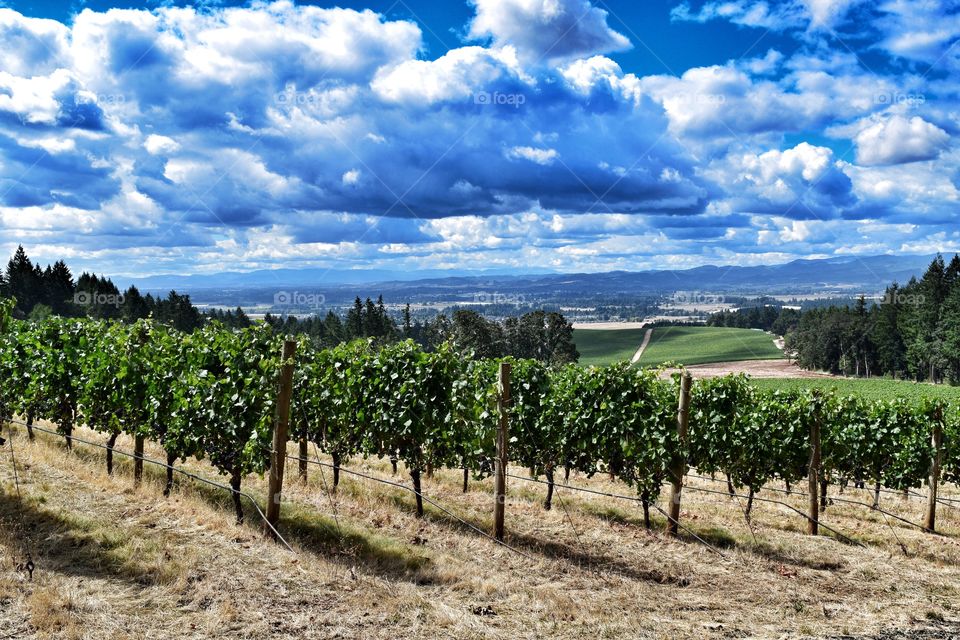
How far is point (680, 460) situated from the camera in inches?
458

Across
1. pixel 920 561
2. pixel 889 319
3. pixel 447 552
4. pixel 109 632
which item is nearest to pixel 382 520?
pixel 447 552

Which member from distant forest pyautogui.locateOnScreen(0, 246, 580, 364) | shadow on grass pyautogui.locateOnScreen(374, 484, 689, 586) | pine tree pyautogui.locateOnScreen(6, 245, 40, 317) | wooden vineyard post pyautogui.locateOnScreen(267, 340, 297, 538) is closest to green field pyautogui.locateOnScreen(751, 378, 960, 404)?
distant forest pyautogui.locateOnScreen(0, 246, 580, 364)

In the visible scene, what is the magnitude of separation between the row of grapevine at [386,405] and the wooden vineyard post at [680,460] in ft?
0.50

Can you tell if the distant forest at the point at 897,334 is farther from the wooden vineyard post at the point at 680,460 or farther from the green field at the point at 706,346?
the wooden vineyard post at the point at 680,460

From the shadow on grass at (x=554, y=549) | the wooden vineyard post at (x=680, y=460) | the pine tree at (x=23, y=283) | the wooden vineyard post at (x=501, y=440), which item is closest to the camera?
the shadow on grass at (x=554, y=549)

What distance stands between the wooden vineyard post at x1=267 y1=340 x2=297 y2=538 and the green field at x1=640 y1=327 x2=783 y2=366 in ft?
326

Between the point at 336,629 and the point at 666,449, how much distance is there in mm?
7190

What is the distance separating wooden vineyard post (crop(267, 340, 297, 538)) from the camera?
8.93 meters

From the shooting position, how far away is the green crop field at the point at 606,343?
122975 mm

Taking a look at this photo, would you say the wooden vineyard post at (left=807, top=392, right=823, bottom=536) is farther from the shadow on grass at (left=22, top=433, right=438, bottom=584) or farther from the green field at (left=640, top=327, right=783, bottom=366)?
the green field at (left=640, top=327, right=783, bottom=366)

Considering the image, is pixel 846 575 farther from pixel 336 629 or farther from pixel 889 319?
pixel 889 319

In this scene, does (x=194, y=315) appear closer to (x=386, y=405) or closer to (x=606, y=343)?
(x=606, y=343)

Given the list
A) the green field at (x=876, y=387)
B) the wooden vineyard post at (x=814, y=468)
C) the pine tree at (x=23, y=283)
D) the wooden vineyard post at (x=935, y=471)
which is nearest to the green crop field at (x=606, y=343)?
the green field at (x=876, y=387)

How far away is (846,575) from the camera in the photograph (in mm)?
10094
